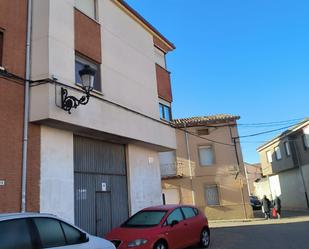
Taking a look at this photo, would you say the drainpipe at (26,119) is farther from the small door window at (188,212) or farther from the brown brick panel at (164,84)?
the brown brick panel at (164,84)

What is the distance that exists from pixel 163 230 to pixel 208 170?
1792cm

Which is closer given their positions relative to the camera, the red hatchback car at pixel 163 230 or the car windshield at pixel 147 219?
the red hatchback car at pixel 163 230

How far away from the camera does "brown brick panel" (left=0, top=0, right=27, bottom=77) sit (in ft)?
34.6

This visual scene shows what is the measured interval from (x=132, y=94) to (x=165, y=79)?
176 inches

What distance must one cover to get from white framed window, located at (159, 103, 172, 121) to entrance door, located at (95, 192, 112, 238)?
5.87 meters

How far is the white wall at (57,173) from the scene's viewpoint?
34.4ft

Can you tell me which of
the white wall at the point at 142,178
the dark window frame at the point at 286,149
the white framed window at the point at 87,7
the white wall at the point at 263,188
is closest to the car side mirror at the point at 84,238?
the white wall at the point at 142,178

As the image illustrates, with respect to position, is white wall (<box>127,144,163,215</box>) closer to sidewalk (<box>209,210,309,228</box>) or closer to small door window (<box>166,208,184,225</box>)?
small door window (<box>166,208,184,225</box>)

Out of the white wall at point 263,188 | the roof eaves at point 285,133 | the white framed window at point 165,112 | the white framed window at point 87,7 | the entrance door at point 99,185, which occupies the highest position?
the white framed window at point 87,7

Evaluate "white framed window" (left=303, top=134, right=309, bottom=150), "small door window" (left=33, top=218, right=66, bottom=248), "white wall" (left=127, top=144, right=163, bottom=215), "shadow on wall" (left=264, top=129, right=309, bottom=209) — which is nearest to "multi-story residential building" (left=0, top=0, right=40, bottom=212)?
"small door window" (left=33, top=218, right=66, bottom=248)

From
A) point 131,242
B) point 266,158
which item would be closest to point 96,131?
point 131,242

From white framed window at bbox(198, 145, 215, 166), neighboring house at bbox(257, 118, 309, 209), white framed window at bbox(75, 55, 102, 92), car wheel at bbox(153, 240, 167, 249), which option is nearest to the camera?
car wheel at bbox(153, 240, 167, 249)

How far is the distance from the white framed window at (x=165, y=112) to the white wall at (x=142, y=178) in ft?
6.76

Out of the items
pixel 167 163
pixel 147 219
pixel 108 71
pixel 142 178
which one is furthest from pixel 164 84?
pixel 167 163
